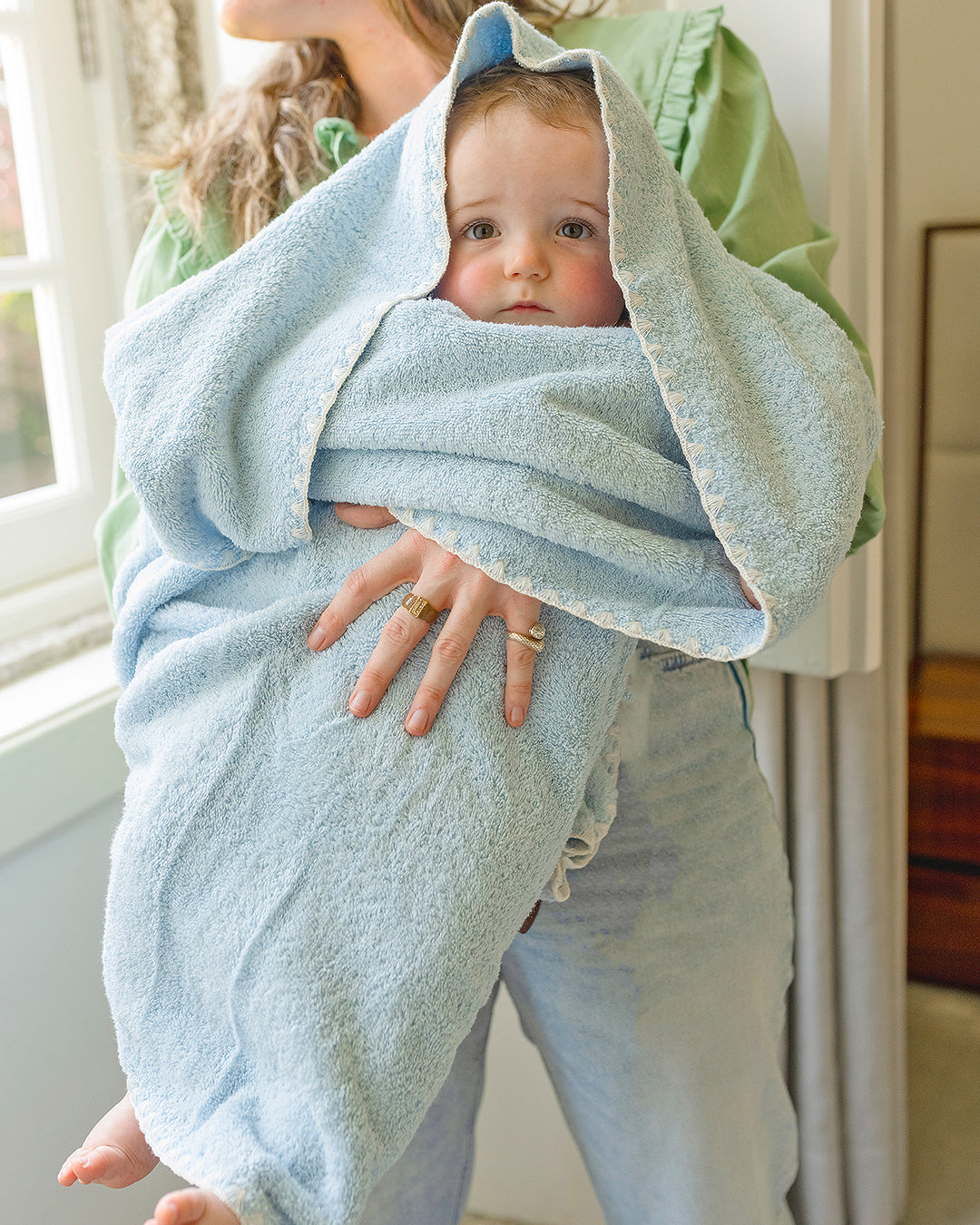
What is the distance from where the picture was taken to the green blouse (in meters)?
0.98

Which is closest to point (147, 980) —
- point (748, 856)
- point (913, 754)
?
point (748, 856)

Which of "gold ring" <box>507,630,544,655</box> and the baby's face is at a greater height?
the baby's face

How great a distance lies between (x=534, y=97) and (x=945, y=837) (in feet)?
5.25

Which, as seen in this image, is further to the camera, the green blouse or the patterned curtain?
the patterned curtain

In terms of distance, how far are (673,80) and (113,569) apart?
73 cm

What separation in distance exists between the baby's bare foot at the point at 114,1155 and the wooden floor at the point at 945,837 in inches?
61.4

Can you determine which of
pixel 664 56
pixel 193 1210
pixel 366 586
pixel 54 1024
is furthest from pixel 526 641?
pixel 54 1024

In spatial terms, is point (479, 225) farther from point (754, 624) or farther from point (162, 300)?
point (754, 624)

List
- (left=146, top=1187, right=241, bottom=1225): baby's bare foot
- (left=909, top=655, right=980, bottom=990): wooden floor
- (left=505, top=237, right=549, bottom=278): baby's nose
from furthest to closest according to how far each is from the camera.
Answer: (left=909, top=655, right=980, bottom=990): wooden floor < (left=505, top=237, right=549, bottom=278): baby's nose < (left=146, top=1187, right=241, bottom=1225): baby's bare foot

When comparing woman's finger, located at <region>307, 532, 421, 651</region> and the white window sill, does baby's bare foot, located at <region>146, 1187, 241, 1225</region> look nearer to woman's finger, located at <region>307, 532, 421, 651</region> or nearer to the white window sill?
woman's finger, located at <region>307, 532, 421, 651</region>

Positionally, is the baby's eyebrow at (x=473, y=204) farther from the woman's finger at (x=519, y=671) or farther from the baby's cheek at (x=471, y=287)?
the woman's finger at (x=519, y=671)

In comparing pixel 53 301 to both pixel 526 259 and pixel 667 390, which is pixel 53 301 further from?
pixel 667 390

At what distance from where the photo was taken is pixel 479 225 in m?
0.83

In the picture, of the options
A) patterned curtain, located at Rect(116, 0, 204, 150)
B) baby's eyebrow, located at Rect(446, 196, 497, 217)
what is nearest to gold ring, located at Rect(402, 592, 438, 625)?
baby's eyebrow, located at Rect(446, 196, 497, 217)
